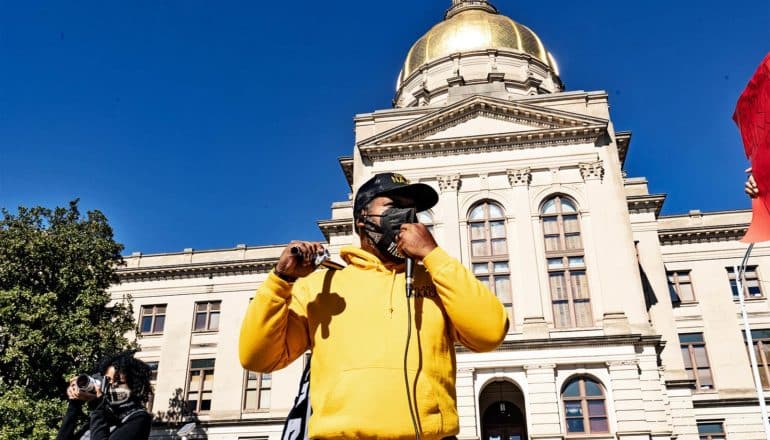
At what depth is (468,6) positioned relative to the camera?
52969mm

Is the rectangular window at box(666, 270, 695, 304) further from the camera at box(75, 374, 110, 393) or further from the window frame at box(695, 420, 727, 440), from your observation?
the camera at box(75, 374, 110, 393)

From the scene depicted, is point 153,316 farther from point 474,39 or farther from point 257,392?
point 474,39

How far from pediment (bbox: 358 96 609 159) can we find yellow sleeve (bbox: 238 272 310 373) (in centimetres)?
2522

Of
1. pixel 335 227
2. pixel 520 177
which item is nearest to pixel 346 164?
pixel 335 227

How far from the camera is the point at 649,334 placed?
2303cm

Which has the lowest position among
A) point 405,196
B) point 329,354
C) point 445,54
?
point 329,354

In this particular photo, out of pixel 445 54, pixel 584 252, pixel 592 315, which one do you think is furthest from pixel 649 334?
pixel 445 54

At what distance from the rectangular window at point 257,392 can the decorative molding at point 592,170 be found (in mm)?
19364

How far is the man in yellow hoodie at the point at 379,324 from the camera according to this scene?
250cm

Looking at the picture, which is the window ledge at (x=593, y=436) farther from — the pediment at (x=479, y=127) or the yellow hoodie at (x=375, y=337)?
the yellow hoodie at (x=375, y=337)

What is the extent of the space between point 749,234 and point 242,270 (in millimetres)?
33204

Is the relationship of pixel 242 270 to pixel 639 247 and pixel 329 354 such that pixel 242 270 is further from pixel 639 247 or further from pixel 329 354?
pixel 329 354

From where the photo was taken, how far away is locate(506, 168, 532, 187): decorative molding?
26.6 m

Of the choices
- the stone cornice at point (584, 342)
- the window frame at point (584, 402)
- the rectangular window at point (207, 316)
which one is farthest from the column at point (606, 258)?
the rectangular window at point (207, 316)
